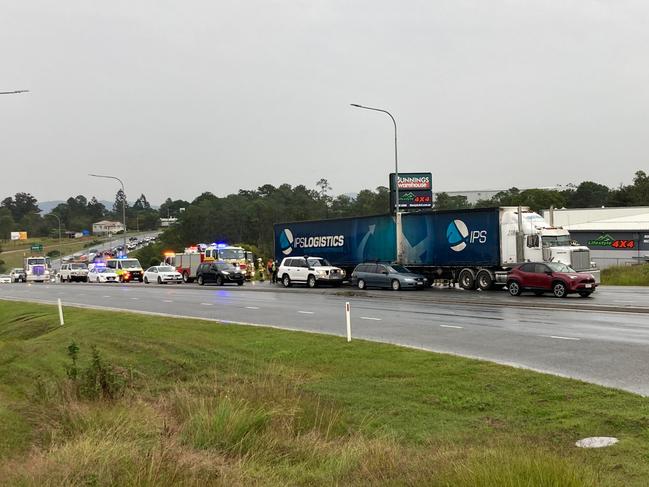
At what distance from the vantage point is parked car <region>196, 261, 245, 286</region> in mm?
43500

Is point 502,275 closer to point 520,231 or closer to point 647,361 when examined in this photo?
point 520,231

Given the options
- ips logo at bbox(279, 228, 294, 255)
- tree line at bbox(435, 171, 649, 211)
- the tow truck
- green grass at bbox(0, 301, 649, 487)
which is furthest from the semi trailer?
tree line at bbox(435, 171, 649, 211)

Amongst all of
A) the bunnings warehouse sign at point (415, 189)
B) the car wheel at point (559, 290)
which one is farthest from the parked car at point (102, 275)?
the car wheel at point (559, 290)

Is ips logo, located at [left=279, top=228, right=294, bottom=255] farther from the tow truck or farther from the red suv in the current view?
the red suv

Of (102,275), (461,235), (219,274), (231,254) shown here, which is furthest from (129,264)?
(461,235)

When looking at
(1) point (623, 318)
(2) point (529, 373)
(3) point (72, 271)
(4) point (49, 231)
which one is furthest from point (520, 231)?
(4) point (49, 231)

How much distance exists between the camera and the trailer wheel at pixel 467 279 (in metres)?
31.5

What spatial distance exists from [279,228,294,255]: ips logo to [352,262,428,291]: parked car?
8.50m

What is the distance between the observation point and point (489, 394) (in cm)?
857

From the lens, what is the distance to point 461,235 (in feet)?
104

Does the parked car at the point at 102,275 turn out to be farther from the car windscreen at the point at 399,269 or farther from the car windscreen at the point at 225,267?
the car windscreen at the point at 399,269

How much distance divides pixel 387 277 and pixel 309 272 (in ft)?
20.6

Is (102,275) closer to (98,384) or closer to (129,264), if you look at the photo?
(129,264)

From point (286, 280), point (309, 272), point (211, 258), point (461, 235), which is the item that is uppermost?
point (461, 235)
